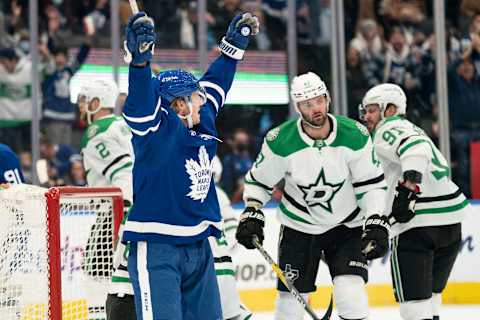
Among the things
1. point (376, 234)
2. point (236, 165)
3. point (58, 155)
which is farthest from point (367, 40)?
point (376, 234)

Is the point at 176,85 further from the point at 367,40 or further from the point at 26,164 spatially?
the point at 367,40

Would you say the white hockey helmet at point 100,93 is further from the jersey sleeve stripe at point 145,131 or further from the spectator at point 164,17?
the spectator at point 164,17

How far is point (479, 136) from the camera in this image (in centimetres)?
849

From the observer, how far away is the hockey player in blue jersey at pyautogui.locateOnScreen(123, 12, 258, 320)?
3.36 metres

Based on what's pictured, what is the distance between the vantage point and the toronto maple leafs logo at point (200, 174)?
3441 millimetres

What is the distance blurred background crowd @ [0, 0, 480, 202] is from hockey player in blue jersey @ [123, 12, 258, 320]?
4498 millimetres

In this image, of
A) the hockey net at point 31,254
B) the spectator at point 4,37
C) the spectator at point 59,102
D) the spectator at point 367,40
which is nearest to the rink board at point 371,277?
the spectator at point 59,102

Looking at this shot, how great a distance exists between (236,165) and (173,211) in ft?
16.0

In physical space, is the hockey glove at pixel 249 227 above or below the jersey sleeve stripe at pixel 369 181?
below

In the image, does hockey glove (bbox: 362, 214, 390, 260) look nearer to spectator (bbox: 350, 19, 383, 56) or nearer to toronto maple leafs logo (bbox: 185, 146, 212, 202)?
toronto maple leafs logo (bbox: 185, 146, 212, 202)

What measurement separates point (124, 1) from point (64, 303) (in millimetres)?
4445

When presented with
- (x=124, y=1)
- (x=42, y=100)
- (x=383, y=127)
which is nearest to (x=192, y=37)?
(x=124, y=1)

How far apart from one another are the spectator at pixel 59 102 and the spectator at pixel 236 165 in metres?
1.16

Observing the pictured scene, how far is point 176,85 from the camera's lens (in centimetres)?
348
